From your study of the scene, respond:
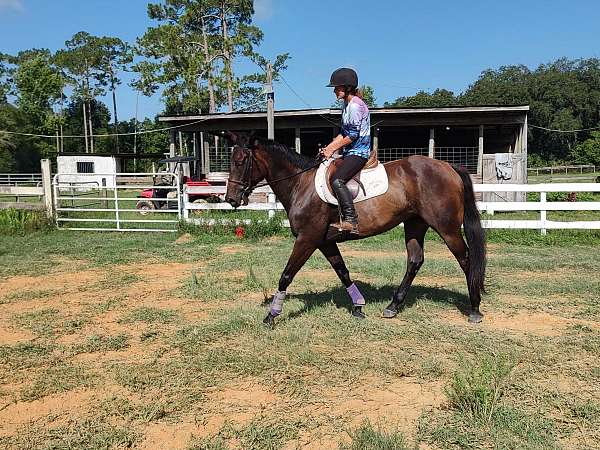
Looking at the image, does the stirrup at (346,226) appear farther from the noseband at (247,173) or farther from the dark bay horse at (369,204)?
the noseband at (247,173)

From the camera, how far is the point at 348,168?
5.01m

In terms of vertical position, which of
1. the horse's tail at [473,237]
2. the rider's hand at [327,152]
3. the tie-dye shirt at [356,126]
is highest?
the tie-dye shirt at [356,126]

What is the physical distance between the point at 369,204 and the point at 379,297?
152 centimetres

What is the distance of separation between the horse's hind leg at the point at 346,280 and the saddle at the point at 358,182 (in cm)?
63

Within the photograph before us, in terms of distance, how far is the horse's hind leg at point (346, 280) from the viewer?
528cm

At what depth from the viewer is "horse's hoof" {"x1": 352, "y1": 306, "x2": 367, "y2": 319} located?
5.20 metres

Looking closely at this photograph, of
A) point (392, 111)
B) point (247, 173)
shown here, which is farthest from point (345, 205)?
point (392, 111)

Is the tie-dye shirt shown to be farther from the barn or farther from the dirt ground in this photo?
the barn

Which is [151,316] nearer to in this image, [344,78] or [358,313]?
[358,313]

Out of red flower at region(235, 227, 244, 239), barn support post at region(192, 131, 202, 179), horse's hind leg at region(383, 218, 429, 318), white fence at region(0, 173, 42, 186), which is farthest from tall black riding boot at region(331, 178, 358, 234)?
white fence at region(0, 173, 42, 186)

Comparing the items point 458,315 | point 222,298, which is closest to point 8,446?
point 222,298

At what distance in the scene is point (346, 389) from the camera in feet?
11.6

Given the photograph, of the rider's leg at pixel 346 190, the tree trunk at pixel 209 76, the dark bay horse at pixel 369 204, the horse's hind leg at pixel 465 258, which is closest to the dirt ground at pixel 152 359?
the horse's hind leg at pixel 465 258

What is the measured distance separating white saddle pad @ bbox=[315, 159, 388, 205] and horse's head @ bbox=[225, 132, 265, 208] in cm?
78
